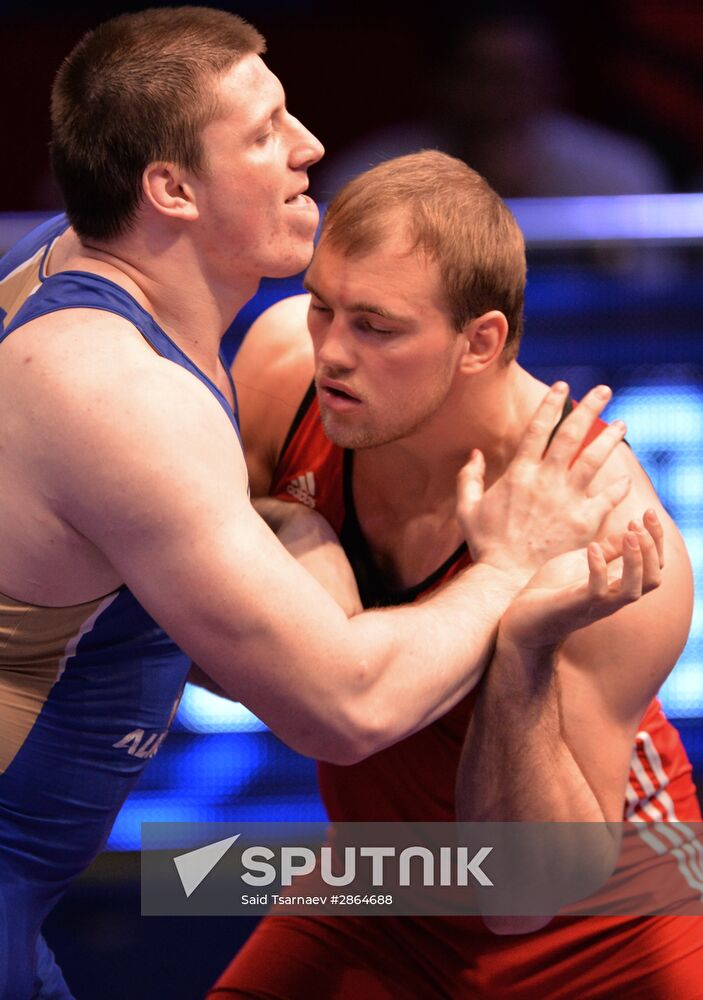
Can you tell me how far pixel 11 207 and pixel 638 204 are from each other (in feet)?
11.2

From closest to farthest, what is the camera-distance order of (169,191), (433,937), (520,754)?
(169,191) < (520,754) < (433,937)

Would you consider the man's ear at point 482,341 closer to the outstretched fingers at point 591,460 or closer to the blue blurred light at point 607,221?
the outstretched fingers at point 591,460

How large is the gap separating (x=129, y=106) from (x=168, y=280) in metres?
0.25

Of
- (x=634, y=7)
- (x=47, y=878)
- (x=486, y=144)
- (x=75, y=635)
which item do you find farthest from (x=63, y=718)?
(x=634, y=7)

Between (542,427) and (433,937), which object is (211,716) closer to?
(433,937)

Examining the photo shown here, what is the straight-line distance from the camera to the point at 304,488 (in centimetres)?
253

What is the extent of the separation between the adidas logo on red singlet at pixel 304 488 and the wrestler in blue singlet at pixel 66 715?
1.35ft

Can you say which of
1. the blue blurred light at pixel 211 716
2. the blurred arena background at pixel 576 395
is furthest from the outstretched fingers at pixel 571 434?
the blue blurred light at pixel 211 716

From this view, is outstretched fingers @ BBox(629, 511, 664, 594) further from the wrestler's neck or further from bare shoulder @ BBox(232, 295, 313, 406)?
bare shoulder @ BBox(232, 295, 313, 406)

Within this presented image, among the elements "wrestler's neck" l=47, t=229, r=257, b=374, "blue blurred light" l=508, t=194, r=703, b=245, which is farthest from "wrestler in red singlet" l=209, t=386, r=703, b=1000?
"blue blurred light" l=508, t=194, r=703, b=245

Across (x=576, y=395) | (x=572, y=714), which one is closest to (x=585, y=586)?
(x=572, y=714)

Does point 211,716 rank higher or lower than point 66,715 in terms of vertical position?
lower

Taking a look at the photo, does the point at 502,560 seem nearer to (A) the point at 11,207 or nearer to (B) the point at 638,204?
(B) the point at 638,204

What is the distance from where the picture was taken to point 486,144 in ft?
15.7
